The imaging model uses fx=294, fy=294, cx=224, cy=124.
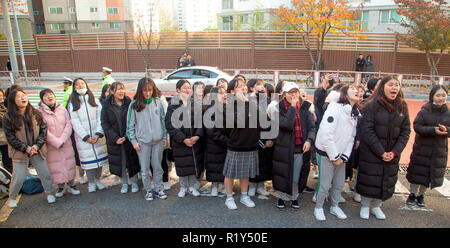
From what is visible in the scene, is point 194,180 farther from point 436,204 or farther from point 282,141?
point 436,204

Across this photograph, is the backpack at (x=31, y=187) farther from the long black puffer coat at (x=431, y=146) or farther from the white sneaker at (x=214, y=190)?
the long black puffer coat at (x=431, y=146)

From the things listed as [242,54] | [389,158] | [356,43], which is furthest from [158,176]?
[356,43]

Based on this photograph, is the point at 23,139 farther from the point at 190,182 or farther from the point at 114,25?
the point at 114,25

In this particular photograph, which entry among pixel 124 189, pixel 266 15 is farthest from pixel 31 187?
pixel 266 15

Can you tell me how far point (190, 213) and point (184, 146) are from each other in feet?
3.38

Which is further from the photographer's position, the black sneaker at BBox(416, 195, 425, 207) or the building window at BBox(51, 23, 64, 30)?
the building window at BBox(51, 23, 64, 30)

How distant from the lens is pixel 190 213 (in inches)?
164

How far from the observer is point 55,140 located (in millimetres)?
4500

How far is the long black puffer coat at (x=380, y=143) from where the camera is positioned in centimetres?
377

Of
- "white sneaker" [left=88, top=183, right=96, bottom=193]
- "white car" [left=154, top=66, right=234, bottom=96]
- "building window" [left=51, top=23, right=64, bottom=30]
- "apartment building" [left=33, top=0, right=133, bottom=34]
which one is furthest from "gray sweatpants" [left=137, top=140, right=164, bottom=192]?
"building window" [left=51, top=23, right=64, bottom=30]

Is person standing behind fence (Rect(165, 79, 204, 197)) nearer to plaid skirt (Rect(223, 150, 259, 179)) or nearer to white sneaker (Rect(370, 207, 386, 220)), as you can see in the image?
plaid skirt (Rect(223, 150, 259, 179))

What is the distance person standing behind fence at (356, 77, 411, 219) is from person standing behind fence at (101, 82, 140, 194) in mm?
3495

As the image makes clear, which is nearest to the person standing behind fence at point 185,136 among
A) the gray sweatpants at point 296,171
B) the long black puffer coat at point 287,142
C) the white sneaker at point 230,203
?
the white sneaker at point 230,203

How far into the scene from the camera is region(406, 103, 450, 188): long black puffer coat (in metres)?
4.17
